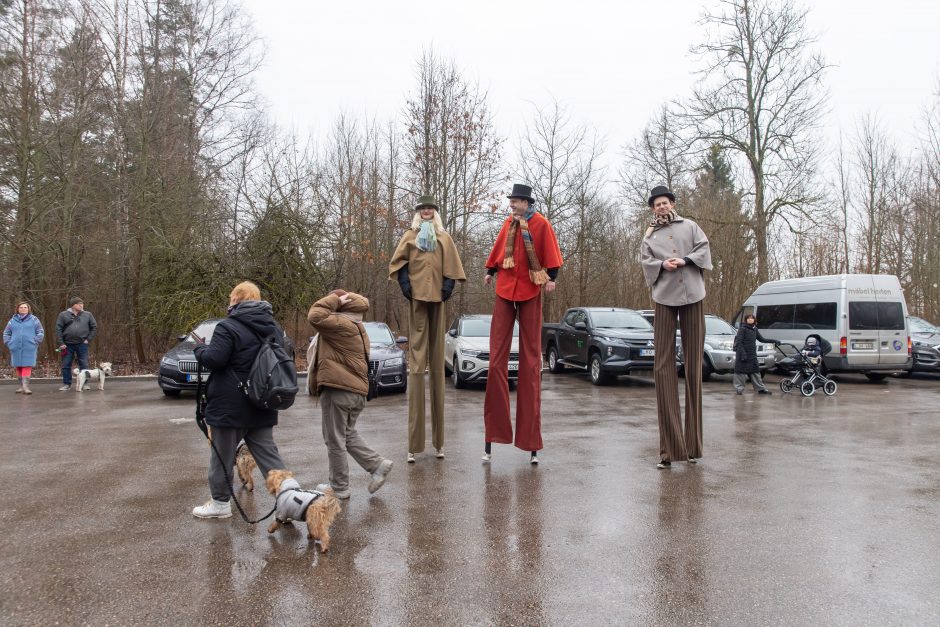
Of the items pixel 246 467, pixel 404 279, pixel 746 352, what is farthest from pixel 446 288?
pixel 746 352

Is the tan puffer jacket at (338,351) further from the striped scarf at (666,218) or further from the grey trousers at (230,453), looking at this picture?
the striped scarf at (666,218)

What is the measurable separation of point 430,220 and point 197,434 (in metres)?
4.14

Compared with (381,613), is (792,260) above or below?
above

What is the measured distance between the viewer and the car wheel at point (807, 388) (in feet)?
38.7

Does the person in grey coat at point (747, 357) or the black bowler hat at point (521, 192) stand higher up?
the black bowler hat at point (521, 192)

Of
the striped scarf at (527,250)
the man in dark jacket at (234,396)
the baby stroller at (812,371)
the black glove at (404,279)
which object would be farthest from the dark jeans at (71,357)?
the baby stroller at (812,371)

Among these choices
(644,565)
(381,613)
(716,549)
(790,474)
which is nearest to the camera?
(381,613)

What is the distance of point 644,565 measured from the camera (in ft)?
11.8

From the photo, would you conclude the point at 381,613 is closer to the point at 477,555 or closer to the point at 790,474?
the point at 477,555

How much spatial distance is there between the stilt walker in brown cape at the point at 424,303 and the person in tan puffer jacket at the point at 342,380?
117 centimetres

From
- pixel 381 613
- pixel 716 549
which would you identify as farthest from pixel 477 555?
pixel 716 549

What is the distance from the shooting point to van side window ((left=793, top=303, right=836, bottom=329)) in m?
14.4

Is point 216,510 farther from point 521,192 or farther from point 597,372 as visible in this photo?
point 597,372

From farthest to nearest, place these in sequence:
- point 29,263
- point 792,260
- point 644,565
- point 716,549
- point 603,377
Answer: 1. point 792,260
2. point 29,263
3. point 603,377
4. point 716,549
5. point 644,565
